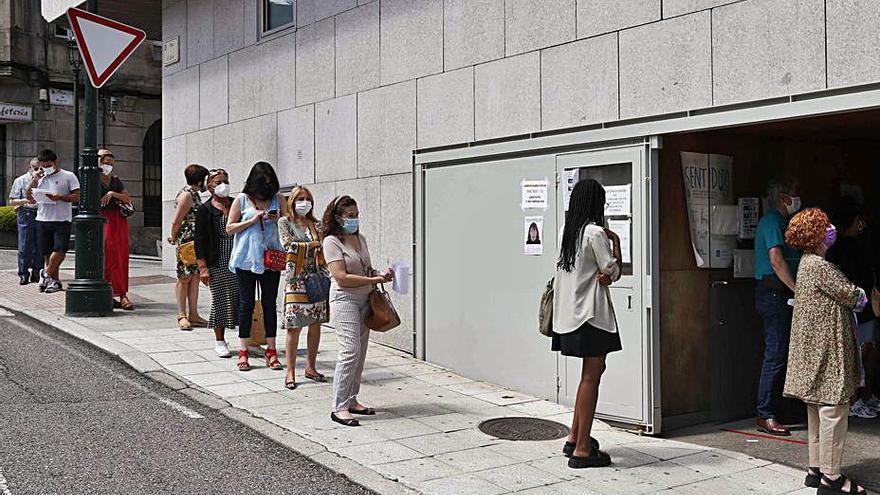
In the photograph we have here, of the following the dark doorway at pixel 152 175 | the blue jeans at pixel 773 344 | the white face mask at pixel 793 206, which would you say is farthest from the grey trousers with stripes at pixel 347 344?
the dark doorway at pixel 152 175

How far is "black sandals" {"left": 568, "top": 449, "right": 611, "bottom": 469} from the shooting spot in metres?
5.75

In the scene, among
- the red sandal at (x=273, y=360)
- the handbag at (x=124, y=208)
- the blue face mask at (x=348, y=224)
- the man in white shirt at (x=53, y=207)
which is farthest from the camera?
the man in white shirt at (x=53, y=207)

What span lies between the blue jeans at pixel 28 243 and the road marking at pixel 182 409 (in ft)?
23.5

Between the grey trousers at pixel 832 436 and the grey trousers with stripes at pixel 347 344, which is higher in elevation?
the grey trousers with stripes at pixel 347 344

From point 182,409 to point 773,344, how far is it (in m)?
4.66

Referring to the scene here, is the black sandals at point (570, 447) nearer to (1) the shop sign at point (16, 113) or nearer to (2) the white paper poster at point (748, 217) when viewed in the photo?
(2) the white paper poster at point (748, 217)

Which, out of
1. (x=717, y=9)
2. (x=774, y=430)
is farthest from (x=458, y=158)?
(x=774, y=430)

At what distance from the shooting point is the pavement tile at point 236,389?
7.40 meters

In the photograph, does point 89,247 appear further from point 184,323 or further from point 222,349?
point 222,349

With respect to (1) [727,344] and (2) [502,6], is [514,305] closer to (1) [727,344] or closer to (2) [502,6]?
(1) [727,344]

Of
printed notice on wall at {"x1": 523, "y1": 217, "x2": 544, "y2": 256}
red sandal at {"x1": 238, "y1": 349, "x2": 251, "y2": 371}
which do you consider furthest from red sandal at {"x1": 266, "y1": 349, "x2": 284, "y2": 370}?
printed notice on wall at {"x1": 523, "y1": 217, "x2": 544, "y2": 256}

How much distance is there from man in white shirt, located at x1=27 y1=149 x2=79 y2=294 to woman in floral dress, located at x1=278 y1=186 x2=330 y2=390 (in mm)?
5938

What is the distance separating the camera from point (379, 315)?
6.71m

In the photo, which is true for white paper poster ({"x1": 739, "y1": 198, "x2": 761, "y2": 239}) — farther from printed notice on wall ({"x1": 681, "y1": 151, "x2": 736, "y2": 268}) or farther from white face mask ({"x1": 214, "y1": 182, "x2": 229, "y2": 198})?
white face mask ({"x1": 214, "y1": 182, "x2": 229, "y2": 198})
